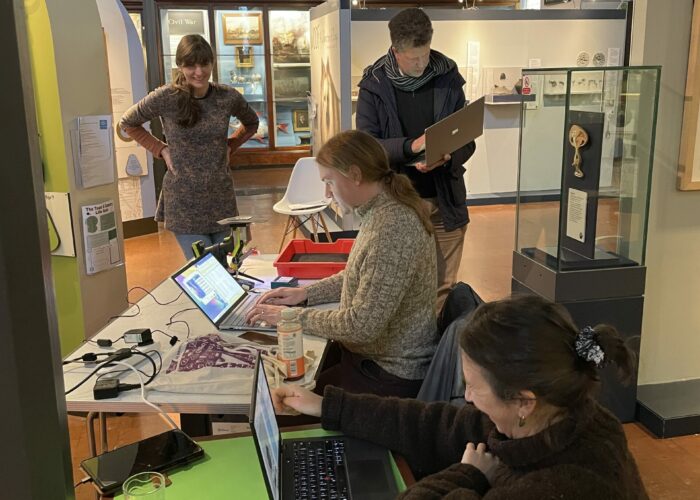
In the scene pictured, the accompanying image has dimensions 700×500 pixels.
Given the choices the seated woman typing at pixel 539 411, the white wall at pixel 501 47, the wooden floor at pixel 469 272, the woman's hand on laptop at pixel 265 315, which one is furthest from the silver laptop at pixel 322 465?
the white wall at pixel 501 47

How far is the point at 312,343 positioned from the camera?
2.15 meters

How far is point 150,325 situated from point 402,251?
93 cm

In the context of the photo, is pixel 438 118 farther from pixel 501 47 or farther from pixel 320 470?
pixel 501 47

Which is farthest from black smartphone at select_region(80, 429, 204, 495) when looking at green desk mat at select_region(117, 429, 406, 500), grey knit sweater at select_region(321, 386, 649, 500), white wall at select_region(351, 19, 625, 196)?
white wall at select_region(351, 19, 625, 196)

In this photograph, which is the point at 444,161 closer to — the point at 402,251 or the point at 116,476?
the point at 402,251

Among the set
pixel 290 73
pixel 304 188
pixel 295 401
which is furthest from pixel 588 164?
pixel 290 73

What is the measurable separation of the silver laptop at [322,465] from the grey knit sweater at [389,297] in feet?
1.62

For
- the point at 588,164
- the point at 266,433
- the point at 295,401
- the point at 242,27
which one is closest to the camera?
the point at 266,433

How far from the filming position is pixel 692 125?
2.91 m

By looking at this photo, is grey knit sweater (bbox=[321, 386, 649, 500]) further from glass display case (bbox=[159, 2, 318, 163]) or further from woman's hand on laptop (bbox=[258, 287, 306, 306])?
glass display case (bbox=[159, 2, 318, 163])

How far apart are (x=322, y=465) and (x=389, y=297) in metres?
0.63

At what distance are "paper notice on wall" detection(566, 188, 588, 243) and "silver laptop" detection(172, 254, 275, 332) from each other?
1.32 m

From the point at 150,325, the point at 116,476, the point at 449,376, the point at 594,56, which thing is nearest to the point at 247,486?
the point at 116,476

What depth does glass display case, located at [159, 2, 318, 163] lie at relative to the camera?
1085cm
